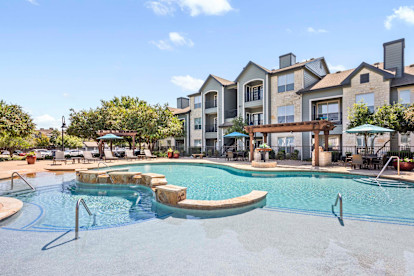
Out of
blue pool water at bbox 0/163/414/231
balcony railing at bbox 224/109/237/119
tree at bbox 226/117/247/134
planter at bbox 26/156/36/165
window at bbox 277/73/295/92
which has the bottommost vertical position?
blue pool water at bbox 0/163/414/231

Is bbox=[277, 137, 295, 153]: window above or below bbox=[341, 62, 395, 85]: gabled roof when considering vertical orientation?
below

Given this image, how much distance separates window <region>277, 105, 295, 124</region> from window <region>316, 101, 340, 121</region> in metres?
2.46

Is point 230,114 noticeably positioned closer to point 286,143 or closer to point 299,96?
point 286,143

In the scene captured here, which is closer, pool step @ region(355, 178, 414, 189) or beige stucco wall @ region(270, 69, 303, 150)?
pool step @ region(355, 178, 414, 189)

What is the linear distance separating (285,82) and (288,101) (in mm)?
2072

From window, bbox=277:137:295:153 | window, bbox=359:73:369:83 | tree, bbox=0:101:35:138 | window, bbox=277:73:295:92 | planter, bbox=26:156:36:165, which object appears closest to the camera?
planter, bbox=26:156:36:165

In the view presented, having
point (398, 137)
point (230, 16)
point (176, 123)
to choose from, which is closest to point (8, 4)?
point (230, 16)

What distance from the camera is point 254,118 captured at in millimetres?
25156

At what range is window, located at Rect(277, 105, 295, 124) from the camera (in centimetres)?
2100

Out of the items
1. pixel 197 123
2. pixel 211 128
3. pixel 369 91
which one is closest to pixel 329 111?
pixel 369 91

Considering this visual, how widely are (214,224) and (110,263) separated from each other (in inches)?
78.5

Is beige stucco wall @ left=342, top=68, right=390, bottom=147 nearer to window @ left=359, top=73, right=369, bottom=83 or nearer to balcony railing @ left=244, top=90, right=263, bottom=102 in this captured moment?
window @ left=359, top=73, right=369, bottom=83

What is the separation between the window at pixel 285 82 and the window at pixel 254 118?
3.95 metres

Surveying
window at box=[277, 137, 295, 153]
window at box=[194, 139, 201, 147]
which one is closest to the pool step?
window at box=[277, 137, 295, 153]
